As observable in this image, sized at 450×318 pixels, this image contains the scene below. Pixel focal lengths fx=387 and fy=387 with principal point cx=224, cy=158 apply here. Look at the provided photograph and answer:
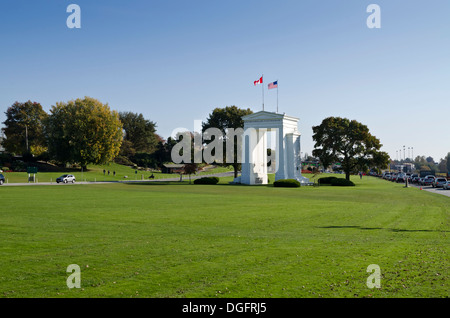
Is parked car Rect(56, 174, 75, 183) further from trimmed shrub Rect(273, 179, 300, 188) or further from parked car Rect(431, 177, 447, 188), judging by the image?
parked car Rect(431, 177, 447, 188)

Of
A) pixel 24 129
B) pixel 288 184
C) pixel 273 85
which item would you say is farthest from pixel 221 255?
pixel 24 129

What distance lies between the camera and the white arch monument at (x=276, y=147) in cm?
6134

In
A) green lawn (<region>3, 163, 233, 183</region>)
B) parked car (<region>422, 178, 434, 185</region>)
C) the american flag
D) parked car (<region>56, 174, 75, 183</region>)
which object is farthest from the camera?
→ green lawn (<region>3, 163, 233, 183</region>)

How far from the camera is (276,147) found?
6219 centimetres

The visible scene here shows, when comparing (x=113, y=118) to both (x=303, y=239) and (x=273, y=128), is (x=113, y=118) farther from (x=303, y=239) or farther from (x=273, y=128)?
(x=303, y=239)

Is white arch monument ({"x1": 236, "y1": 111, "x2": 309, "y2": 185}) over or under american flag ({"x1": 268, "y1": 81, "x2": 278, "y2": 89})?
under

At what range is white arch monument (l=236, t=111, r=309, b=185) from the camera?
61.3m

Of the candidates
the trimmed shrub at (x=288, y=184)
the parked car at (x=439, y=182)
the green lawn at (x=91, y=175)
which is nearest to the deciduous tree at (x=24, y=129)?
the green lawn at (x=91, y=175)

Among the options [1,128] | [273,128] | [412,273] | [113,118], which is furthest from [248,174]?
[1,128]

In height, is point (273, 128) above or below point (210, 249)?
above

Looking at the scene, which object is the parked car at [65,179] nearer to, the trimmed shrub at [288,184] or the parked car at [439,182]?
the trimmed shrub at [288,184]

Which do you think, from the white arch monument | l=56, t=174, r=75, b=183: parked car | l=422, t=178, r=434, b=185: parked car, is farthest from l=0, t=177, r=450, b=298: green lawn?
l=56, t=174, r=75, b=183: parked car
